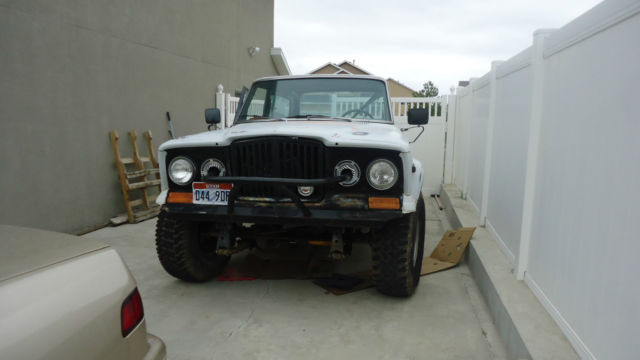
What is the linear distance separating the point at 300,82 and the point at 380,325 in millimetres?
→ 2470

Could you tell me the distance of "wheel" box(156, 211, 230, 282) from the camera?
3580 mm

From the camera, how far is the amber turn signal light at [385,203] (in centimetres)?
297

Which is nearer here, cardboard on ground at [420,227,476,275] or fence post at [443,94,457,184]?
cardboard on ground at [420,227,476,275]

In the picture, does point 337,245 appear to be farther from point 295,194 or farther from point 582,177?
point 582,177

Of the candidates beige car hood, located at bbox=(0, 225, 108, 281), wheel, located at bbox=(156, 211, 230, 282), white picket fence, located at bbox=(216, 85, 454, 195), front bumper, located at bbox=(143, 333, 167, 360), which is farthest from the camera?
white picket fence, located at bbox=(216, 85, 454, 195)

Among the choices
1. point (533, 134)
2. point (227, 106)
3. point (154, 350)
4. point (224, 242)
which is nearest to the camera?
point (154, 350)

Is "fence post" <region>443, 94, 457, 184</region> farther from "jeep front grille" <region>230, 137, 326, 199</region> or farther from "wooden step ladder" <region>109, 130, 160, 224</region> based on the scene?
"jeep front grille" <region>230, 137, 326, 199</region>

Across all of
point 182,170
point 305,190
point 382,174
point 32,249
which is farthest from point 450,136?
point 32,249

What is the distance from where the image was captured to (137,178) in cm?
687

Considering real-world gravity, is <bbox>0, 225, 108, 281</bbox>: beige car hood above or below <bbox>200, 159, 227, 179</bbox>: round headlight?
below

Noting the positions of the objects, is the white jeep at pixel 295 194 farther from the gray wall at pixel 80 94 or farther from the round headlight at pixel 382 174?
the gray wall at pixel 80 94

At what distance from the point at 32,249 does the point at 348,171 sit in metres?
1.96

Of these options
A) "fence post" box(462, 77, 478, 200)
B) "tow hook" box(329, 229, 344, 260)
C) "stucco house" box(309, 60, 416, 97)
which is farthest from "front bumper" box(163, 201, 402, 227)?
"stucco house" box(309, 60, 416, 97)

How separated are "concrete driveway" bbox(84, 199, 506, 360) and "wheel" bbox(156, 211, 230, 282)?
157 mm
